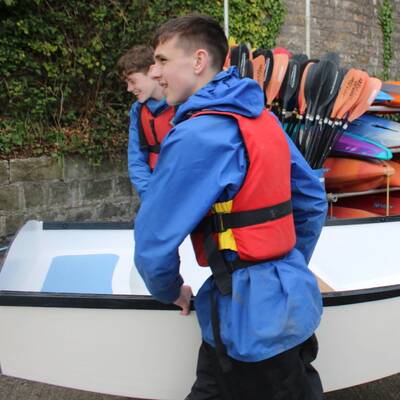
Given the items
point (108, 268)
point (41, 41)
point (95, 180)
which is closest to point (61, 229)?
point (108, 268)

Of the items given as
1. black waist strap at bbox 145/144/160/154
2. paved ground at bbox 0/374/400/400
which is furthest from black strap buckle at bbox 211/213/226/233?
black waist strap at bbox 145/144/160/154

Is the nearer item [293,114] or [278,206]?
[278,206]

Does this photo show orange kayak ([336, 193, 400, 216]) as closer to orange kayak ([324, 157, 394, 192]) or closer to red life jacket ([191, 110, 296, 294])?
orange kayak ([324, 157, 394, 192])

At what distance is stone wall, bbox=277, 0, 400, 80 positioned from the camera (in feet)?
20.7

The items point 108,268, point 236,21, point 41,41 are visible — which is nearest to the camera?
point 108,268

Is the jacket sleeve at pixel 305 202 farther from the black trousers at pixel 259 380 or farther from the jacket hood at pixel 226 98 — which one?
the black trousers at pixel 259 380

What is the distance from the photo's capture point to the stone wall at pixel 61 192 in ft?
13.0

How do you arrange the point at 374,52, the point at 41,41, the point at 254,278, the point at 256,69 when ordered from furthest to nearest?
the point at 374,52 → the point at 41,41 → the point at 256,69 → the point at 254,278

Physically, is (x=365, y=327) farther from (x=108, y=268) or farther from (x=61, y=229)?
(x=61, y=229)

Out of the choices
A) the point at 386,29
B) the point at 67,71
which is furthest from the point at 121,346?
the point at 386,29

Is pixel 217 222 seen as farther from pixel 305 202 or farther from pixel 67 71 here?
pixel 67 71

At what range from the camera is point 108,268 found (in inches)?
105

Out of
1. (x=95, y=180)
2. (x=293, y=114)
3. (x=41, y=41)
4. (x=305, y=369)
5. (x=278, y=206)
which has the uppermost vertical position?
(x=41, y=41)

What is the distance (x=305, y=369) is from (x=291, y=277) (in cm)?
34
